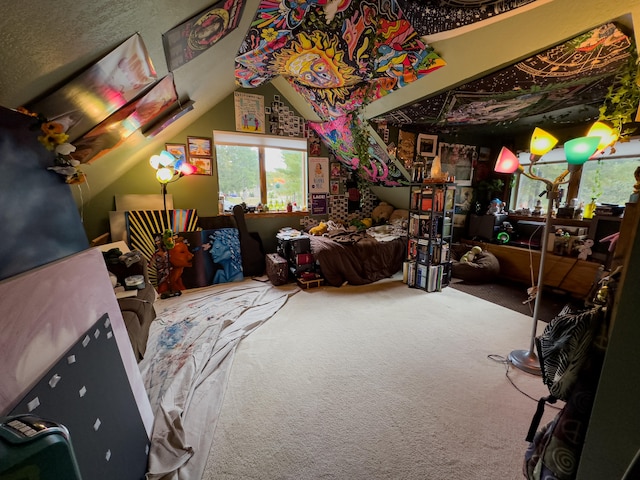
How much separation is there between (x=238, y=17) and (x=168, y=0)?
0.79 meters

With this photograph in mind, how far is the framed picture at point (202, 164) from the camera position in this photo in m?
3.95

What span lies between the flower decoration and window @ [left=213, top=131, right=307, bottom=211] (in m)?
3.00

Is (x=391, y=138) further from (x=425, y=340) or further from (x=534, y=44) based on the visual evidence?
(x=425, y=340)

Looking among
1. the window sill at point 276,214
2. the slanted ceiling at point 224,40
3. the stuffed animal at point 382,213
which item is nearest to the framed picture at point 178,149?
the slanted ceiling at point 224,40

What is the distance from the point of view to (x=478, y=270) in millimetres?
3752

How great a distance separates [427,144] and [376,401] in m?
3.78

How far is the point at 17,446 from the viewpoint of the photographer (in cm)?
36

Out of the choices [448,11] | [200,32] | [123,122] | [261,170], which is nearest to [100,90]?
[123,122]

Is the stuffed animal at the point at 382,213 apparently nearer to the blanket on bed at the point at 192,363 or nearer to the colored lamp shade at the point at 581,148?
the blanket on bed at the point at 192,363

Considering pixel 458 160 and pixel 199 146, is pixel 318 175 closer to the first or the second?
pixel 199 146

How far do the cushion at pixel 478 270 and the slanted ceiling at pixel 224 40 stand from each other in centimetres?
218

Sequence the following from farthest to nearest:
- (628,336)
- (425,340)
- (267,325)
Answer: (267,325) → (425,340) → (628,336)

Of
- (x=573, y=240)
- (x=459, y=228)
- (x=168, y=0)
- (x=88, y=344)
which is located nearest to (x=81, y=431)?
(x=88, y=344)

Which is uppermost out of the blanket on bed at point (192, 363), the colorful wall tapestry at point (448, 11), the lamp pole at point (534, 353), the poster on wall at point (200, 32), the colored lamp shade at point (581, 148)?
the colorful wall tapestry at point (448, 11)
